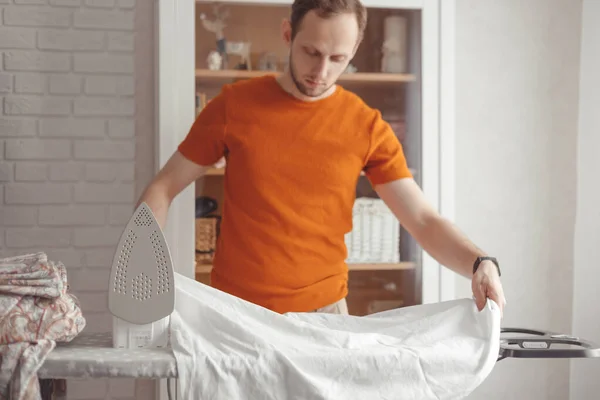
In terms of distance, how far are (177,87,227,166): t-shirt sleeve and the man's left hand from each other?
0.73 m

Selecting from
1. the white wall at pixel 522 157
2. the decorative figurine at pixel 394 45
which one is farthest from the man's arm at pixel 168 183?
the white wall at pixel 522 157

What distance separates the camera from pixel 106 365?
1245 mm

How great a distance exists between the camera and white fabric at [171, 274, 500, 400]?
130cm

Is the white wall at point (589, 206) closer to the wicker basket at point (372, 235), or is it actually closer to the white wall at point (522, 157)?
the white wall at point (522, 157)

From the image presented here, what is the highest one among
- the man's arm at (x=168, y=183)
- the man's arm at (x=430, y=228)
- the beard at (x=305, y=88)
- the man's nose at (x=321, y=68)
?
the man's nose at (x=321, y=68)

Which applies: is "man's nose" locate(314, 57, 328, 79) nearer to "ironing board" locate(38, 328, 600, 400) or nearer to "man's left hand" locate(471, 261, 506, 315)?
"man's left hand" locate(471, 261, 506, 315)

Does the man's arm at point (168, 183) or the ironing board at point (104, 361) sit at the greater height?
the man's arm at point (168, 183)

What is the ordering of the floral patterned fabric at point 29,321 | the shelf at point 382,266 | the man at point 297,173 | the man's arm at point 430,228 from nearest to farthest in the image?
1. the floral patterned fabric at point 29,321
2. the man's arm at point 430,228
3. the man at point 297,173
4. the shelf at point 382,266

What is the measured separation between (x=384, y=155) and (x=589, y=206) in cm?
121

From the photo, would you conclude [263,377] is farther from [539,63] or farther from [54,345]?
[539,63]

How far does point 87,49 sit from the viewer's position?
252cm

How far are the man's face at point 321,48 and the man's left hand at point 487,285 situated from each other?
591mm

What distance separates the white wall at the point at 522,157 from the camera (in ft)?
9.12

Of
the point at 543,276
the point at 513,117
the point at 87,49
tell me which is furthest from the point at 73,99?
the point at 543,276
